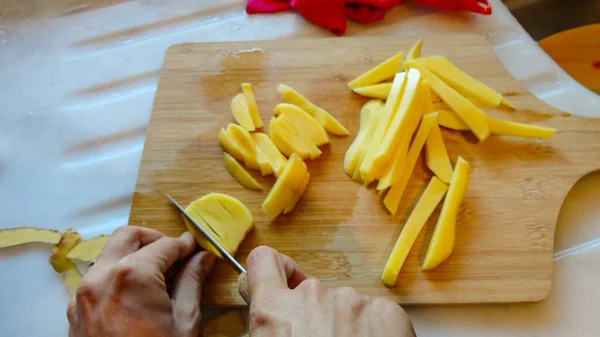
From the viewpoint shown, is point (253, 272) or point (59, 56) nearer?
point (253, 272)

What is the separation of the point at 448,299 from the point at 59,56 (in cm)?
171

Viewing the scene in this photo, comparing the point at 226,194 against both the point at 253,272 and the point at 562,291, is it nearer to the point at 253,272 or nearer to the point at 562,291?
the point at 253,272

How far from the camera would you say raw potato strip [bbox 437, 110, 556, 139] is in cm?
145

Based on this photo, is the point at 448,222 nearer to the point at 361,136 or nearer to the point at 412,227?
the point at 412,227

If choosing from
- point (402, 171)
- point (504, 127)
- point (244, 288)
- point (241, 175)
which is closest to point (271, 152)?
point (241, 175)

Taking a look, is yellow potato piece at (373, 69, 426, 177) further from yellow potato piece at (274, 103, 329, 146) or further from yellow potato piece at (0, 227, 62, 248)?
yellow potato piece at (0, 227, 62, 248)

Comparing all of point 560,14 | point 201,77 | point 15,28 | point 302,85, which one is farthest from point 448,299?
point 15,28

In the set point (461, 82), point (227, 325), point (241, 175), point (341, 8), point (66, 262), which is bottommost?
point (227, 325)

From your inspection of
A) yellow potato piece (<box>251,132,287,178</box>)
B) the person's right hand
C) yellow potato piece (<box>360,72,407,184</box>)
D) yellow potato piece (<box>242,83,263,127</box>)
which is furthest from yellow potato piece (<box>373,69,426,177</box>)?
the person's right hand

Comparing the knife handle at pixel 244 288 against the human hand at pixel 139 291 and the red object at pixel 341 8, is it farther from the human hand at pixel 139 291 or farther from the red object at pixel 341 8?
the red object at pixel 341 8

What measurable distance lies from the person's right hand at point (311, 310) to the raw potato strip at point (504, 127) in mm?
768

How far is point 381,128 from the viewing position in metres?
1.44

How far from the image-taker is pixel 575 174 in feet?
4.65

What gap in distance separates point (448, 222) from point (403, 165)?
0.75 feet
